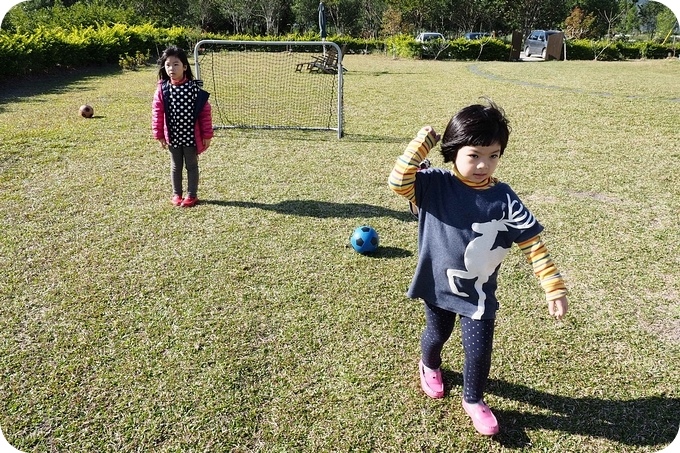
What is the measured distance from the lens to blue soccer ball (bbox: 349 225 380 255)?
4070 millimetres

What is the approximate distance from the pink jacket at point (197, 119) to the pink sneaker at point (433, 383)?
322 cm

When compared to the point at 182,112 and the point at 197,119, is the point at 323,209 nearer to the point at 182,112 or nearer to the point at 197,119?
the point at 197,119

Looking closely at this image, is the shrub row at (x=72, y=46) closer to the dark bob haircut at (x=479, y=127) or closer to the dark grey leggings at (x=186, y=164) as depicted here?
the dark grey leggings at (x=186, y=164)

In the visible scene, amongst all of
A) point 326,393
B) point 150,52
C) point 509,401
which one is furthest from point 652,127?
point 150,52

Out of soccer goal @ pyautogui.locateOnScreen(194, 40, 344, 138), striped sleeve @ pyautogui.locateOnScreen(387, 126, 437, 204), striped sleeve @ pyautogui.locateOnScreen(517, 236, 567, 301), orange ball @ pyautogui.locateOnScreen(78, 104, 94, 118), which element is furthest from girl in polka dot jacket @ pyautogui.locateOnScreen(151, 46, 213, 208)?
orange ball @ pyautogui.locateOnScreen(78, 104, 94, 118)

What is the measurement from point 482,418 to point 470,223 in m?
0.98

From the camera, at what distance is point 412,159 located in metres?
2.04

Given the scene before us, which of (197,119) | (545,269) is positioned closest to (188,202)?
(197,119)

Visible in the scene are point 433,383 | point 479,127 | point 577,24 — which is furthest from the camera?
point 577,24

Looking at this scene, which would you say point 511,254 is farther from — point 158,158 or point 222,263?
point 158,158

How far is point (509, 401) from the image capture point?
2605 millimetres

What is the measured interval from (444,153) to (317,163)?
4540mm

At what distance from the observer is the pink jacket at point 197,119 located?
4.70 metres

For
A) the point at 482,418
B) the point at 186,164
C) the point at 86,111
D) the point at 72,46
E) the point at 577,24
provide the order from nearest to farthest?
the point at 482,418 < the point at 186,164 < the point at 86,111 < the point at 72,46 < the point at 577,24
